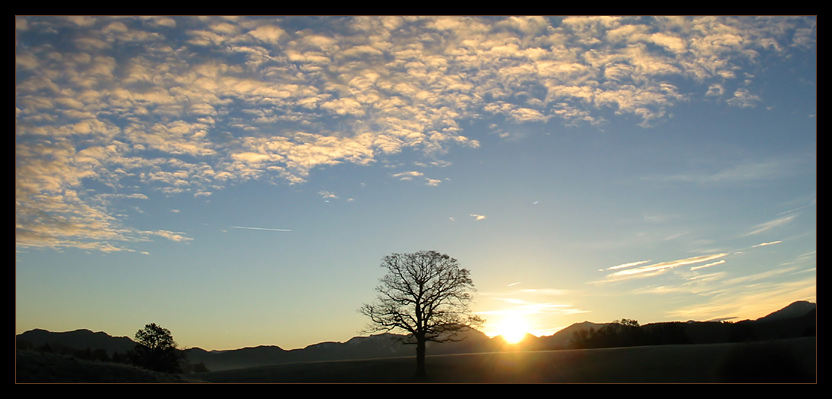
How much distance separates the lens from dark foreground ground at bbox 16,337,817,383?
4222 centimetres

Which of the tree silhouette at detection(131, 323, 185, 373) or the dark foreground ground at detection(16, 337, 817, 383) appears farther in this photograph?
the tree silhouette at detection(131, 323, 185, 373)

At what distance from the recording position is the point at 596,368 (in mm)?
48844

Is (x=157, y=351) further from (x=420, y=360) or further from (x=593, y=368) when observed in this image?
(x=593, y=368)

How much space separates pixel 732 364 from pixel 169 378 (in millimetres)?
44277

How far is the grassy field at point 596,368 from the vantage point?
42438mm

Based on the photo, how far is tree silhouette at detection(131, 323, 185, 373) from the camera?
6209cm

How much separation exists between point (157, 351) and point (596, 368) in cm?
5008

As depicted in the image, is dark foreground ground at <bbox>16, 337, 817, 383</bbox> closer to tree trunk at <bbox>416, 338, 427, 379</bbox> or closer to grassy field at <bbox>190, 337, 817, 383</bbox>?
grassy field at <bbox>190, 337, 817, 383</bbox>

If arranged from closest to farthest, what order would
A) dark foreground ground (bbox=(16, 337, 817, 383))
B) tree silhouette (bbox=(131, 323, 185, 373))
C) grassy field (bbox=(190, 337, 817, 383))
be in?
dark foreground ground (bbox=(16, 337, 817, 383)), grassy field (bbox=(190, 337, 817, 383)), tree silhouette (bbox=(131, 323, 185, 373))

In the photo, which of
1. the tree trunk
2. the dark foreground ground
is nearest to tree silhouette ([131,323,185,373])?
the dark foreground ground

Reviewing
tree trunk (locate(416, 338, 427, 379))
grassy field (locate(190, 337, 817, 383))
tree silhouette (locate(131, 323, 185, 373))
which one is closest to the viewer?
grassy field (locate(190, 337, 817, 383))

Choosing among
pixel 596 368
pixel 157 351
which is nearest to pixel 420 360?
pixel 596 368
